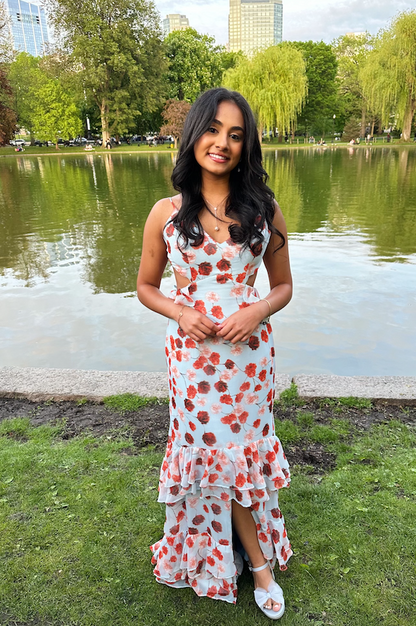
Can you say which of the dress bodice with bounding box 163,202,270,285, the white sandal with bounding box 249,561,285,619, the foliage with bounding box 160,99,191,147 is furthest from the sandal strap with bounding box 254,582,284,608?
the foliage with bounding box 160,99,191,147

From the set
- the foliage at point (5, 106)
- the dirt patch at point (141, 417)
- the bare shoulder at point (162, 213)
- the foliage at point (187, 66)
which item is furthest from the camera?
the foliage at point (187, 66)

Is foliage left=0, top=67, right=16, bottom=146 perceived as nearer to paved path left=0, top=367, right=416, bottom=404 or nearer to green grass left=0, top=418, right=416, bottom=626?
paved path left=0, top=367, right=416, bottom=404

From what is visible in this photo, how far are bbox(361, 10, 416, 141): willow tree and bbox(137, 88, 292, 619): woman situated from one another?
128ft

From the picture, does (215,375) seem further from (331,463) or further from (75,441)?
(75,441)

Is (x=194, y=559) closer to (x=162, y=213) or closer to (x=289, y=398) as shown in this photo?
(x=162, y=213)

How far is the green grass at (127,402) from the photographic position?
332 centimetres

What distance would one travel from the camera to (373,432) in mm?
2971

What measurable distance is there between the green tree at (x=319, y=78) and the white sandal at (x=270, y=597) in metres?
56.7

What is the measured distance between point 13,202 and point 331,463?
43.2 feet

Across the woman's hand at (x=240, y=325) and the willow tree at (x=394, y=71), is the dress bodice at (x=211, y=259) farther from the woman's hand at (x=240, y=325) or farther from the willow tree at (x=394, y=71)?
the willow tree at (x=394, y=71)

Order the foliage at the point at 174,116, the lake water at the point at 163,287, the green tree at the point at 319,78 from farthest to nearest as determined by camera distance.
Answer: the green tree at the point at 319,78 → the foliage at the point at 174,116 → the lake water at the point at 163,287

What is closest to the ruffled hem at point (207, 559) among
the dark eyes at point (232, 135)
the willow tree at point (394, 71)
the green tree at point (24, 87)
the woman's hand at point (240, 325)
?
the woman's hand at point (240, 325)

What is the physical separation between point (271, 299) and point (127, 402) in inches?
71.5

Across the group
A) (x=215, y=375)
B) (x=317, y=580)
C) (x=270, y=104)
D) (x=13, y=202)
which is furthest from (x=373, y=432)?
(x=270, y=104)
